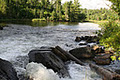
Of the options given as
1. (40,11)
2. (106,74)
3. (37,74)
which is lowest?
(106,74)

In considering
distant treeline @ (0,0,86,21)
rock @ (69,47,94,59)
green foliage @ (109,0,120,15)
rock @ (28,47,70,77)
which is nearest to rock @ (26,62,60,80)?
rock @ (28,47,70,77)

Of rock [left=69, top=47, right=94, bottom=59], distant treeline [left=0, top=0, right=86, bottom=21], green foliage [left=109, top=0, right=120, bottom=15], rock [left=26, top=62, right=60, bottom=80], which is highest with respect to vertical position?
distant treeline [left=0, top=0, right=86, bottom=21]

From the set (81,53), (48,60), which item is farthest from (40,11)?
(48,60)

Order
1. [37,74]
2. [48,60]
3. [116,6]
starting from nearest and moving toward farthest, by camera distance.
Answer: [37,74] → [116,6] → [48,60]

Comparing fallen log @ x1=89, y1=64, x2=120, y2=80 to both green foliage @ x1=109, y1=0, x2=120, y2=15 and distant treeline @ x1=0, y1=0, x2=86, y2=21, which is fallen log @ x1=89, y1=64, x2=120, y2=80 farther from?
distant treeline @ x1=0, y1=0, x2=86, y2=21

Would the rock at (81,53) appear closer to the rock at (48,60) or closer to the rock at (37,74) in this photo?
the rock at (48,60)

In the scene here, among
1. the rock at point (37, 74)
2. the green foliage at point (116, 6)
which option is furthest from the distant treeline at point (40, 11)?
the green foliage at point (116, 6)

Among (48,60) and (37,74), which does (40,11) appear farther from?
(37,74)

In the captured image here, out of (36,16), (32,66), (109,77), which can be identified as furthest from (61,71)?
(36,16)

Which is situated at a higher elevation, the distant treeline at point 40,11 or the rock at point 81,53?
the distant treeline at point 40,11

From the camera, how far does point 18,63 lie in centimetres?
900

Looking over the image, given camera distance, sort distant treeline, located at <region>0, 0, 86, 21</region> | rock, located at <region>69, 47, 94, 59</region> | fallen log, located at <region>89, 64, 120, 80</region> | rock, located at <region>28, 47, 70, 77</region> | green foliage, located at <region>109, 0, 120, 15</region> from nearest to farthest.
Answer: fallen log, located at <region>89, 64, 120, 80</region>
green foliage, located at <region>109, 0, 120, 15</region>
rock, located at <region>28, 47, 70, 77</region>
rock, located at <region>69, 47, 94, 59</region>
distant treeline, located at <region>0, 0, 86, 21</region>

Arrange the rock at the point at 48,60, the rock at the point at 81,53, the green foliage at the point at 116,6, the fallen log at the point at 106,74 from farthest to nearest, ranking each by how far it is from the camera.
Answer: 1. the rock at the point at 81,53
2. the rock at the point at 48,60
3. the green foliage at the point at 116,6
4. the fallen log at the point at 106,74

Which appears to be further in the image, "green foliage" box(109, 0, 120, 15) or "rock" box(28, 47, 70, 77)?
"rock" box(28, 47, 70, 77)
